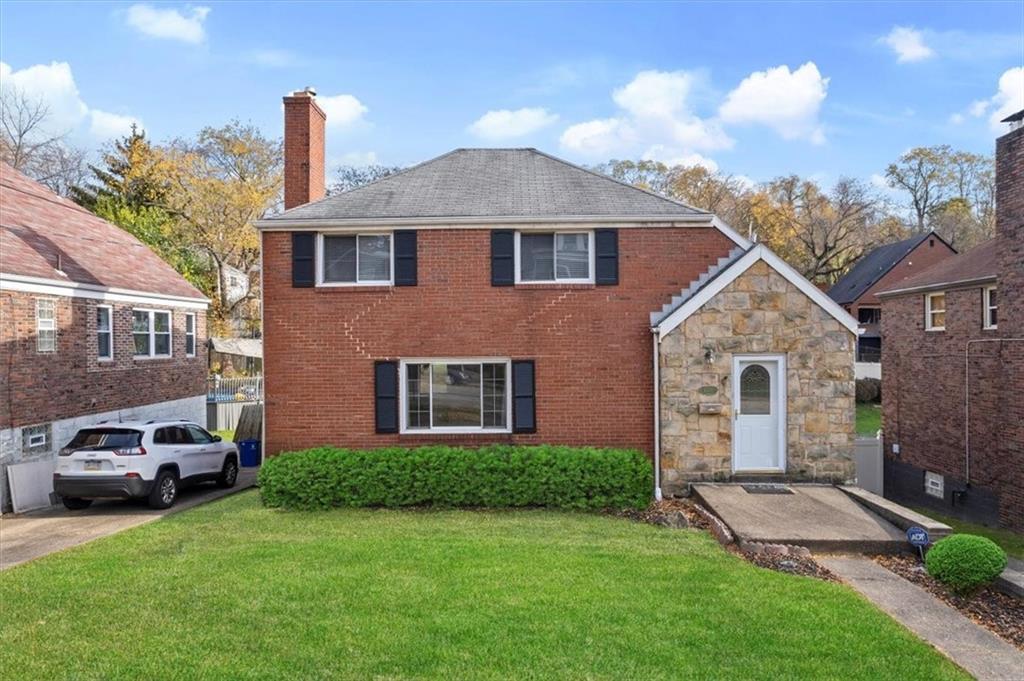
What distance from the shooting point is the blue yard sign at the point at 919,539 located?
8.33 m

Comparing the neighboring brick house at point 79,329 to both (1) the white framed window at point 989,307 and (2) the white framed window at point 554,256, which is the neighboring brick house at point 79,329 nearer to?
(2) the white framed window at point 554,256

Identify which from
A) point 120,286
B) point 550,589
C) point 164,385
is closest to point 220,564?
point 550,589

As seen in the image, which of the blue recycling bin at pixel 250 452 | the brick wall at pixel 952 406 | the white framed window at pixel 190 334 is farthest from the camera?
the white framed window at pixel 190 334

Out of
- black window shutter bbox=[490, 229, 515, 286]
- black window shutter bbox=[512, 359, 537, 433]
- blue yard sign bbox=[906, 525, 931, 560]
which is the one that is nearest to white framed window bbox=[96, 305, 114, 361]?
black window shutter bbox=[490, 229, 515, 286]

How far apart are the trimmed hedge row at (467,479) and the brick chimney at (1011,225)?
8.26 meters

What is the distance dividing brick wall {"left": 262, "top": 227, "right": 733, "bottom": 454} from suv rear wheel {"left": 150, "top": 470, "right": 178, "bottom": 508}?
6.69 feet

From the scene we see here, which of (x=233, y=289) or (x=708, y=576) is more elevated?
(x=233, y=289)

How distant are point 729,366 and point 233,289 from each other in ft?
105

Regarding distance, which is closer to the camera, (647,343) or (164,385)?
(647,343)

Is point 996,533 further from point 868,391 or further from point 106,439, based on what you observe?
point 868,391

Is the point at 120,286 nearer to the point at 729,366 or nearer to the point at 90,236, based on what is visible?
the point at 90,236

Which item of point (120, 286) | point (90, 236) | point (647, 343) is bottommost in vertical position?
point (647, 343)

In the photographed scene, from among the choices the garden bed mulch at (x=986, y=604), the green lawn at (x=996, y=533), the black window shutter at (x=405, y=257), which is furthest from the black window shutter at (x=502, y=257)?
the green lawn at (x=996, y=533)

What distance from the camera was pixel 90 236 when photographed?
17797mm
